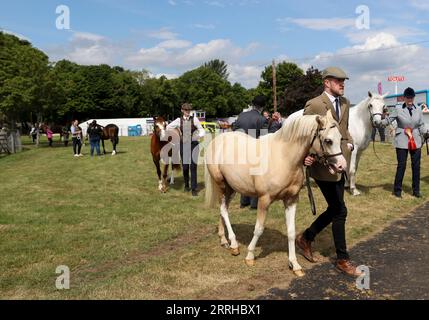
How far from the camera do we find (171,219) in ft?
24.5

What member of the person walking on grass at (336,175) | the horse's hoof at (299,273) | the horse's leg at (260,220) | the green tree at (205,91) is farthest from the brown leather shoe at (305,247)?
the green tree at (205,91)

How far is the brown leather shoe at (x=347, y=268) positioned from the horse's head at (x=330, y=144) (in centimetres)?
122

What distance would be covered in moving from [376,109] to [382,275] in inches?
197

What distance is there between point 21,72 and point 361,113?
87.1 ft

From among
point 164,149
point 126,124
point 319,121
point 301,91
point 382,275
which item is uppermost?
point 301,91

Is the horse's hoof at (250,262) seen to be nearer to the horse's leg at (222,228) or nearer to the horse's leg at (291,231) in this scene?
the horse's leg at (291,231)

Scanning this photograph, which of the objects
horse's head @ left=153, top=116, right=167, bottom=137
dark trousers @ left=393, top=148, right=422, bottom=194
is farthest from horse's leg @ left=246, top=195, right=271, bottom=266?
horse's head @ left=153, top=116, right=167, bottom=137

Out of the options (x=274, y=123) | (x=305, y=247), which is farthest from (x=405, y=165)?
(x=305, y=247)

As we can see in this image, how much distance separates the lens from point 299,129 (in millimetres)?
4410

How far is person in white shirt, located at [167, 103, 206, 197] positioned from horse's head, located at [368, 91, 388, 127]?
3.94 m

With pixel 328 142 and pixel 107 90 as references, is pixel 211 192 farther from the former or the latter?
pixel 107 90

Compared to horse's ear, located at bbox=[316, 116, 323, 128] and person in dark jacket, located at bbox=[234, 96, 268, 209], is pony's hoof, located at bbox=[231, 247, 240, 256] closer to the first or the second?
horse's ear, located at bbox=[316, 116, 323, 128]

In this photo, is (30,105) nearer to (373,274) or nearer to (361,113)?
(361,113)
